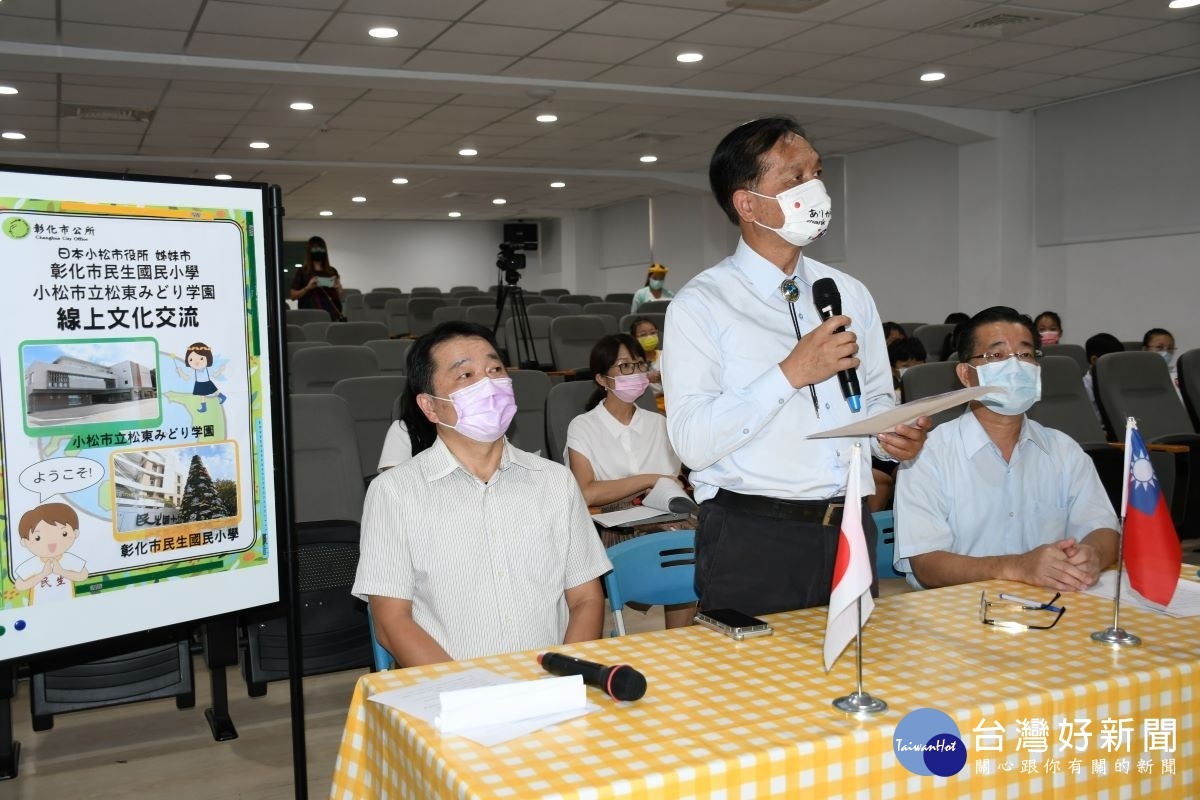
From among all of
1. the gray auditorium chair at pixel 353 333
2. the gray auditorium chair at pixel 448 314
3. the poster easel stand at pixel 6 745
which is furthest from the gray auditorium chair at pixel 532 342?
the poster easel stand at pixel 6 745

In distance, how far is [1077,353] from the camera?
6445 millimetres

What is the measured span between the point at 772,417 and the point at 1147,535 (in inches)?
26.1

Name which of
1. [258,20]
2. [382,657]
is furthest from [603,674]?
[258,20]

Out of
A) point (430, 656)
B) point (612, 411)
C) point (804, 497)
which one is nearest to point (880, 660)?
point (804, 497)

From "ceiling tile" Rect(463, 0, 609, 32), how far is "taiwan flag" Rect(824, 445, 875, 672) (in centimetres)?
549

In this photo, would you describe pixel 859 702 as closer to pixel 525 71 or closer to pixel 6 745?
pixel 6 745

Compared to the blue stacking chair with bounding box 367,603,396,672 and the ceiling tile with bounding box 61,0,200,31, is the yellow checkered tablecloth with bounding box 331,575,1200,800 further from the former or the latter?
the ceiling tile with bounding box 61,0,200,31

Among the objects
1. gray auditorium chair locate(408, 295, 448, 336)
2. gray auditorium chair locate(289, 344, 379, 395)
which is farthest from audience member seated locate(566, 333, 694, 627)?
gray auditorium chair locate(408, 295, 448, 336)

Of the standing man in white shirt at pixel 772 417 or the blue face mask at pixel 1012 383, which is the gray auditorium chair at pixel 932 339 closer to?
the blue face mask at pixel 1012 383

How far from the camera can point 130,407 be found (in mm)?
1805

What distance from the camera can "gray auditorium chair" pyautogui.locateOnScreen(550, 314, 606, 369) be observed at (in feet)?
27.2

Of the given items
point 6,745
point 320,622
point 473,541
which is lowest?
point 6,745

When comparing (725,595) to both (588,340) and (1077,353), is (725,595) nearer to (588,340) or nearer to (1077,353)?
(1077,353)

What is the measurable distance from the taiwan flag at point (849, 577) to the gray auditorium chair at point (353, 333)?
20.9ft
